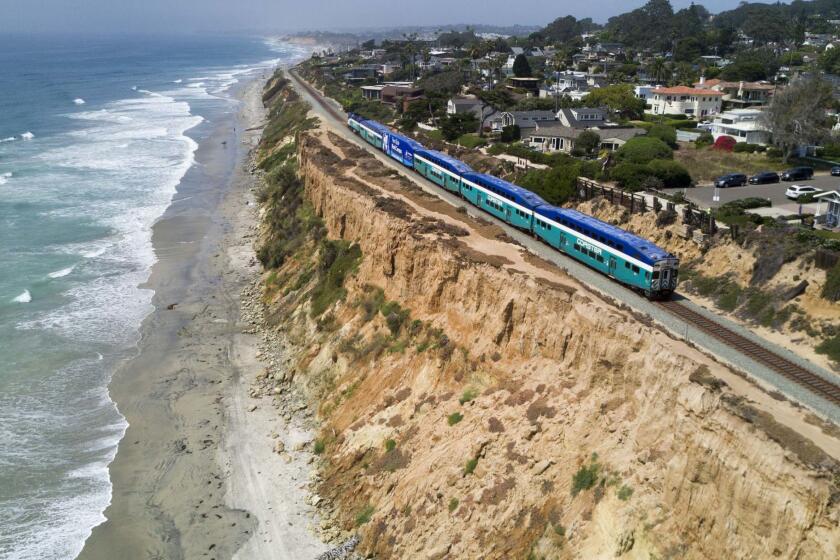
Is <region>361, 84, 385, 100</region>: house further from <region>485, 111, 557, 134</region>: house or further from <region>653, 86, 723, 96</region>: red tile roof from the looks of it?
<region>653, 86, 723, 96</region>: red tile roof

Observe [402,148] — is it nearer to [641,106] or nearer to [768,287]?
[768,287]

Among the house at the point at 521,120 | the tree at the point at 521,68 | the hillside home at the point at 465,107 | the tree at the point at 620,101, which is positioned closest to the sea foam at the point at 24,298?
the house at the point at 521,120

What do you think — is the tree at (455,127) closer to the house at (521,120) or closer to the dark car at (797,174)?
the house at (521,120)

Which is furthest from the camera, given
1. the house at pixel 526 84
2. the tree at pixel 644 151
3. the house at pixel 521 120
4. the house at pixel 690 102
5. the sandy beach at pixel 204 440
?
the house at pixel 526 84

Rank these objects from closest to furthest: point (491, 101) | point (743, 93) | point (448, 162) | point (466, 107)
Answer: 1. point (448, 162)
2. point (743, 93)
3. point (466, 107)
4. point (491, 101)

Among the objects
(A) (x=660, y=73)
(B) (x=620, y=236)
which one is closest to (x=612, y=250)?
(B) (x=620, y=236)

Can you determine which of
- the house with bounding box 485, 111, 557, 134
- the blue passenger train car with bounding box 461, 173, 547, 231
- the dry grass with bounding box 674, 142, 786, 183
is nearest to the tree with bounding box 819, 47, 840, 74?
the house with bounding box 485, 111, 557, 134

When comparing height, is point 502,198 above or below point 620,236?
below
